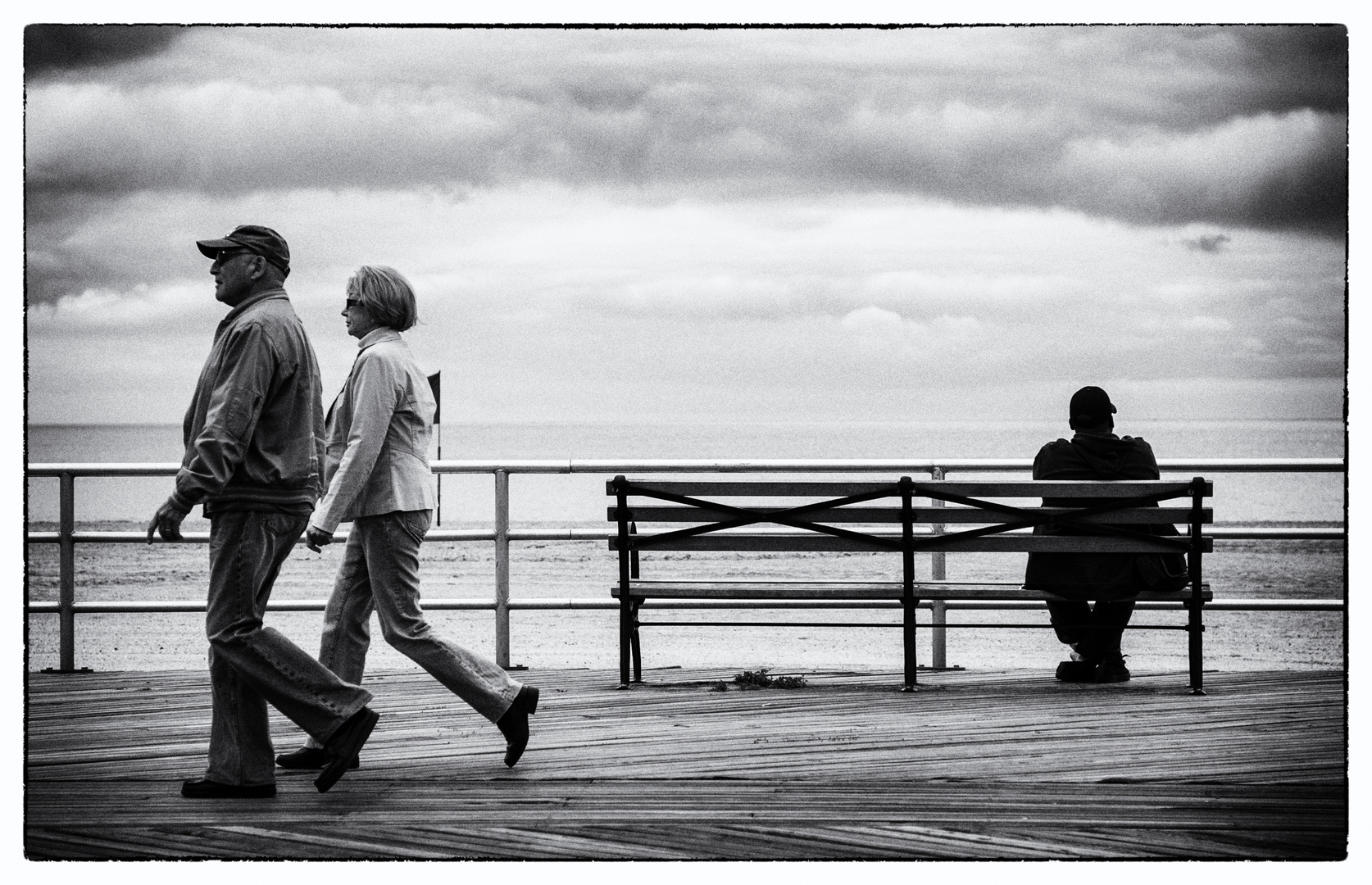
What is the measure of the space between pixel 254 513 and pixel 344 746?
754 millimetres

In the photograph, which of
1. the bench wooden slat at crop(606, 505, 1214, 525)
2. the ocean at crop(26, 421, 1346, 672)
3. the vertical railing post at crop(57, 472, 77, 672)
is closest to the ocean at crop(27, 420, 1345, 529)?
the ocean at crop(26, 421, 1346, 672)

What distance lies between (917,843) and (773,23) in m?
2.30

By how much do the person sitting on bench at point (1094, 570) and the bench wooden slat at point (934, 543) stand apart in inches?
4.3

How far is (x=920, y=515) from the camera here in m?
7.32

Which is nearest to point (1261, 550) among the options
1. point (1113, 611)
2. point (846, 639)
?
point (846, 639)

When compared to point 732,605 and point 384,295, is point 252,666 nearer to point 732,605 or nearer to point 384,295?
point 384,295

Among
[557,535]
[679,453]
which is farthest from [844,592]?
[679,453]

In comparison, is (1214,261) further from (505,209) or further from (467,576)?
(467,576)

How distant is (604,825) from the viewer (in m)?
4.69

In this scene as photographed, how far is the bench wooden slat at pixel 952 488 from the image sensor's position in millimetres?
7238

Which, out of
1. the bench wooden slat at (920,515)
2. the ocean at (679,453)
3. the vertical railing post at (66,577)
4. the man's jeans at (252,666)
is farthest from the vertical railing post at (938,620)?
the ocean at (679,453)

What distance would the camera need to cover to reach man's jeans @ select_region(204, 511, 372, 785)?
16.5 feet

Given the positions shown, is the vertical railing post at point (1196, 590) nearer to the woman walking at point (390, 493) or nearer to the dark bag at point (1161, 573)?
the dark bag at point (1161, 573)

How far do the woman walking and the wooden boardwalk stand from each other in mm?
248
